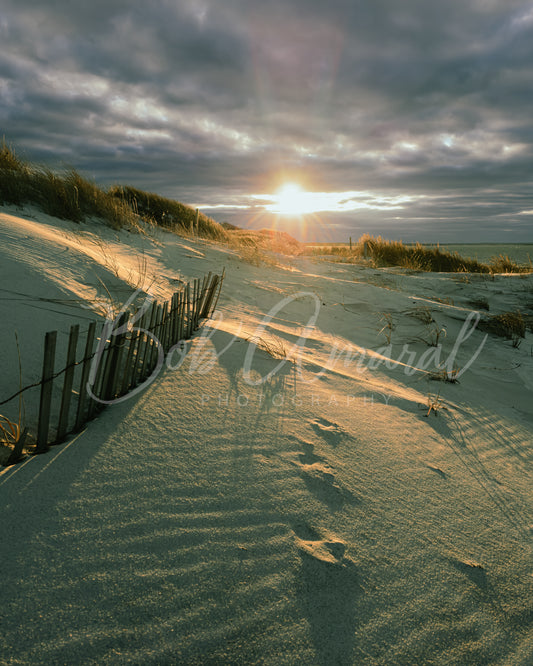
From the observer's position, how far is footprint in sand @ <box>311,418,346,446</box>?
206 cm

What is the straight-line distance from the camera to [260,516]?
147cm

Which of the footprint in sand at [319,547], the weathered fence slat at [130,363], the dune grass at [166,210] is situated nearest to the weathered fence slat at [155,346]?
the weathered fence slat at [130,363]

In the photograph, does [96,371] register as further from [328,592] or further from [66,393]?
[328,592]

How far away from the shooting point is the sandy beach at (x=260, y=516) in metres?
1.09

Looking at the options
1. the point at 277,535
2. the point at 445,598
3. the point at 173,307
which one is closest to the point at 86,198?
the point at 173,307

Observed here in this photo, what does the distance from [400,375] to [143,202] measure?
33.3 ft

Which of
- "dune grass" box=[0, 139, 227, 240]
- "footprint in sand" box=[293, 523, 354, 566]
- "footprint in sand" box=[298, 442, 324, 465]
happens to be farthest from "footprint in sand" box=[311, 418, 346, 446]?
"dune grass" box=[0, 139, 227, 240]

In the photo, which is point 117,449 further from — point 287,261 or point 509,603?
point 287,261

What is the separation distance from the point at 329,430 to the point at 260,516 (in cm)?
81

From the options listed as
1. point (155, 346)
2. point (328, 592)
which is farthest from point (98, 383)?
point (328, 592)

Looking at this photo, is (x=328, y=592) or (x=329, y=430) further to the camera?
(x=329, y=430)

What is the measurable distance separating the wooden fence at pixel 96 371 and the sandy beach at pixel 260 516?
10 centimetres

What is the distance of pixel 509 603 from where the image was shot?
132 cm

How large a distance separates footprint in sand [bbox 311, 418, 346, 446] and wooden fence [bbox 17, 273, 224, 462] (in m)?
1.12
